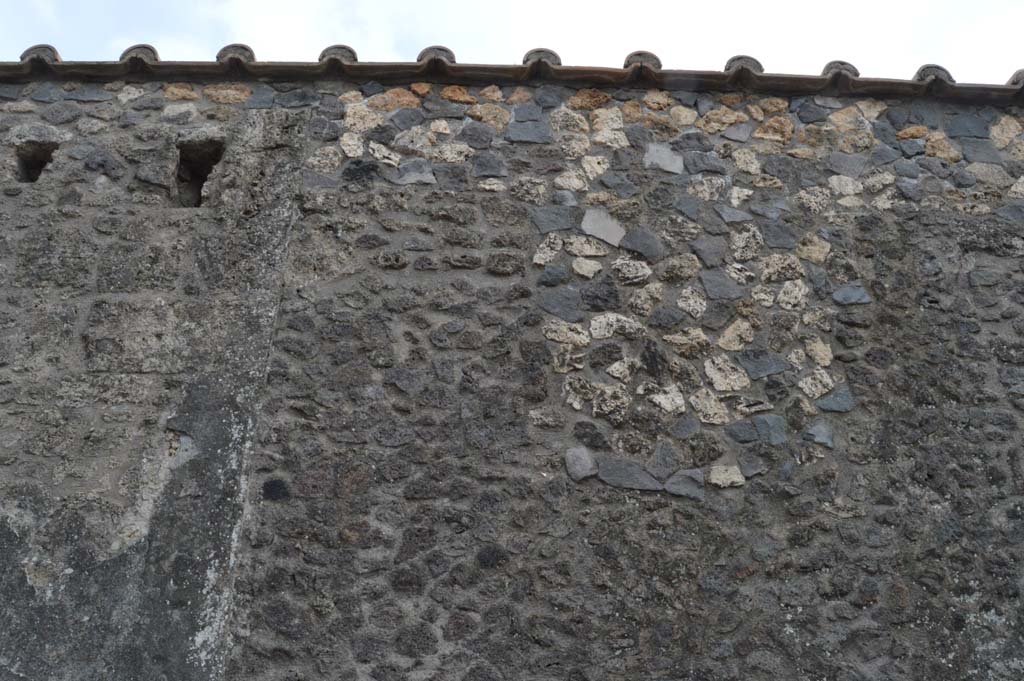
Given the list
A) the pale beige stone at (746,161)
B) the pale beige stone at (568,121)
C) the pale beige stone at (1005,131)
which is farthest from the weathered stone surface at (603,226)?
the pale beige stone at (1005,131)

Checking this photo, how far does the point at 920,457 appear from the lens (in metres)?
4.14

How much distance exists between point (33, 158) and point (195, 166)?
0.77 metres

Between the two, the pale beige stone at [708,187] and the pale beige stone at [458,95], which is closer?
the pale beige stone at [708,187]

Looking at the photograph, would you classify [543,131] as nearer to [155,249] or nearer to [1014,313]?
[155,249]

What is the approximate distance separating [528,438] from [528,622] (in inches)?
28.6

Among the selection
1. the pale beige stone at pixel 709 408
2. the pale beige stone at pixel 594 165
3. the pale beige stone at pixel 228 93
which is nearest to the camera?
the pale beige stone at pixel 709 408

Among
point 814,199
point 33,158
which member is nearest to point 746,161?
point 814,199

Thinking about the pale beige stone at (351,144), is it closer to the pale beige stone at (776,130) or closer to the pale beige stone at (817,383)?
the pale beige stone at (776,130)

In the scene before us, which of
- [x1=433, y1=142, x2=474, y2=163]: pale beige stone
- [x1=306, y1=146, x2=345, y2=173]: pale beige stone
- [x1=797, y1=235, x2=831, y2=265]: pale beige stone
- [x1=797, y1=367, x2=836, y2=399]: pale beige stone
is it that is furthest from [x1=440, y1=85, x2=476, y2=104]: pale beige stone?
[x1=797, y1=367, x2=836, y2=399]: pale beige stone

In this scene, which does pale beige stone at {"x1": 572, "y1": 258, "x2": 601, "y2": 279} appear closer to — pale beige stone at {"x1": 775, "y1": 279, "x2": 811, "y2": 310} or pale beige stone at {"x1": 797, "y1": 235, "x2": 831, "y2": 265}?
pale beige stone at {"x1": 775, "y1": 279, "x2": 811, "y2": 310}

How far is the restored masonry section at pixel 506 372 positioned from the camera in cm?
383

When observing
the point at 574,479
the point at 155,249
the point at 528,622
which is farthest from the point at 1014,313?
the point at 155,249

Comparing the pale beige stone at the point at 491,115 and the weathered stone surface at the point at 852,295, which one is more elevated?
the pale beige stone at the point at 491,115

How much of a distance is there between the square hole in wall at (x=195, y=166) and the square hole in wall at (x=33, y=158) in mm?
611
